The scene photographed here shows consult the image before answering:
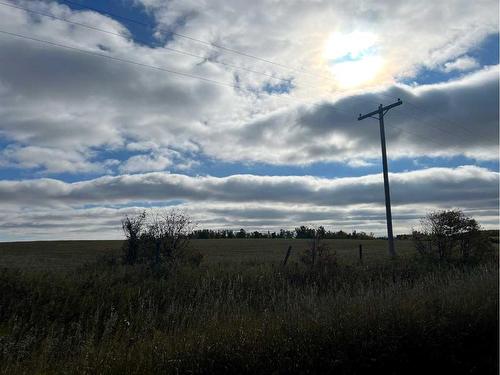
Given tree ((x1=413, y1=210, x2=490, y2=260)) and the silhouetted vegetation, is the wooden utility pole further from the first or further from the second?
the silhouetted vegetation

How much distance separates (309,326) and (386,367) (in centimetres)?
116

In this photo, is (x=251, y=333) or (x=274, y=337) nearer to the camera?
(x=274, y=337)

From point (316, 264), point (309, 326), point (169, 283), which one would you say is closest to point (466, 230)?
point (316, 264)

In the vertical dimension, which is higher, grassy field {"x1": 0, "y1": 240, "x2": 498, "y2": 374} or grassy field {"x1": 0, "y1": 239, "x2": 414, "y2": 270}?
grassy field {"x1": 0, "y1": 239, "x2": 414, "y2": 270}

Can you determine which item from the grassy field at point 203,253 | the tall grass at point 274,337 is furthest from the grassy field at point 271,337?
the grassy field at point 203,253

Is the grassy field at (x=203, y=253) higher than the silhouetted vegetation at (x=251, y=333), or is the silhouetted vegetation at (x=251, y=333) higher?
the grassy field at (x=203, y=253)

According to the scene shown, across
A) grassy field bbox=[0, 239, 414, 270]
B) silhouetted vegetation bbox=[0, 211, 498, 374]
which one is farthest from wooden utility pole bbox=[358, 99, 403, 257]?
silhouetted vegetation bbox=[0, 211, 498, 374]

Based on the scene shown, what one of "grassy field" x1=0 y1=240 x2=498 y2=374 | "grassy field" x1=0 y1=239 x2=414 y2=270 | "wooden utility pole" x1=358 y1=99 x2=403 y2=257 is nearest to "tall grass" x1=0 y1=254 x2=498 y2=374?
"grassy field" x1=0 y1=240 x2=498 y2=374

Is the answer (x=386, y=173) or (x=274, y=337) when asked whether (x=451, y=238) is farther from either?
(x=274, y=337)

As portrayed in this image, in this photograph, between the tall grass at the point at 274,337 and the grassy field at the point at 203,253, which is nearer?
the tall grass at the point at 274,337

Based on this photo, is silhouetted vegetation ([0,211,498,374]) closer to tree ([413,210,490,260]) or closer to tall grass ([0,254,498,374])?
tall grass ([0,254,498,374])

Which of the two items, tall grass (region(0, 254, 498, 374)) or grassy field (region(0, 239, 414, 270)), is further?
grassy field (region(0, 239, 414, 270))

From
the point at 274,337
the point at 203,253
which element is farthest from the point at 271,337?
the point at 203,253

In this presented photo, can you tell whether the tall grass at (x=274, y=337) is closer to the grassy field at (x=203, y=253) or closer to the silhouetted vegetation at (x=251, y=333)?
the silhouetted vegetation at (x=251, y=333)
